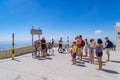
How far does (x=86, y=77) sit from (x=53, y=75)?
1.56m

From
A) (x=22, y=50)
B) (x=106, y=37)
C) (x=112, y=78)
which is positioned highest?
(x=106, y=37)

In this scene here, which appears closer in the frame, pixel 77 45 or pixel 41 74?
pixel 41 74

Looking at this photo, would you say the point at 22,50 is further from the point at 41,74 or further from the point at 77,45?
the point at 41,74

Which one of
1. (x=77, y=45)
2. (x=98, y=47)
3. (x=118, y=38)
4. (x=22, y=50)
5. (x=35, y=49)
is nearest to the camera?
(x=98, y=47)

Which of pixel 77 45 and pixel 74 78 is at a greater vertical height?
pixel 77 45

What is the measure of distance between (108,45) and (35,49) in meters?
5.93

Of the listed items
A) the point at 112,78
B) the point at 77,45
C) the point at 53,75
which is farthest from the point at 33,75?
the point at 77,45

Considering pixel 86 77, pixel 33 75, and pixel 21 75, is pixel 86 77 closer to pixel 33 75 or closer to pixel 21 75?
pixel 33 75

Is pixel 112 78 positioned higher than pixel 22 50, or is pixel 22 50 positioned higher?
pixel 22 50

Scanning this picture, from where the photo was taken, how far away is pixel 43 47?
43.5ft

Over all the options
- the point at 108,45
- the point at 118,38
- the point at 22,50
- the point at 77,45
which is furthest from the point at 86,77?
the point at 118,38

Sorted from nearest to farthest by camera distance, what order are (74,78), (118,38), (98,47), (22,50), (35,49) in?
(74,78) < (98,47) < (35,49) < (22,50) < (118,38)

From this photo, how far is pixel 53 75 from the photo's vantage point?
7348 mm

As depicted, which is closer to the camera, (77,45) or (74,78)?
(74,78)
